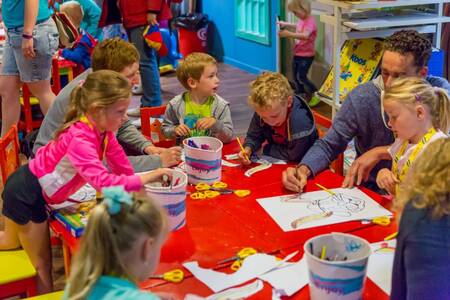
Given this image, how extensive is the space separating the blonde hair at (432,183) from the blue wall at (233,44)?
5112mm

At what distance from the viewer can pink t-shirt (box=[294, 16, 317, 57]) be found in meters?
5.72

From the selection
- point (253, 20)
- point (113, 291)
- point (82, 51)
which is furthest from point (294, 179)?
point (253, 20)

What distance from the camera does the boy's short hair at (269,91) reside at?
243 centimetres

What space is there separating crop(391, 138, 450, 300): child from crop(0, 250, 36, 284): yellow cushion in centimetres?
127

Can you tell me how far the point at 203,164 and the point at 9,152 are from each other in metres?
0.75

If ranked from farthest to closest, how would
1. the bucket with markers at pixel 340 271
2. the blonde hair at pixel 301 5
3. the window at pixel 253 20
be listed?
Result: the window at pixel 253 20
the blonde hair at pixel 301 5
the bucket with markers at pixel 340 271

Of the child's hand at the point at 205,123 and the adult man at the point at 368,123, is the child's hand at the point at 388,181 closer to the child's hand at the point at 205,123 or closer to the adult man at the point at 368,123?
the adult man at the point at 368,123

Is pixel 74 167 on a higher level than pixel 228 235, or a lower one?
higher

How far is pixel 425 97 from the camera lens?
1.97m

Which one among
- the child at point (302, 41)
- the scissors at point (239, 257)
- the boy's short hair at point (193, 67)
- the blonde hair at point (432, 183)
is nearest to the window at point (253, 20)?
the child at point (302, 41)

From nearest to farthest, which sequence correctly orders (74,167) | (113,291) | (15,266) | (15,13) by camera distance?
(113,291) → (74,167) → (15,266) → (15,13)

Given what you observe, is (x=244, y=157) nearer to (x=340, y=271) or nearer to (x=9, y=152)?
(x=9, y=152)

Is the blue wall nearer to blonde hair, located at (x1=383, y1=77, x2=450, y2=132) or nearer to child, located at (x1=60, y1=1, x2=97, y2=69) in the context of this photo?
child, located at (x1=60, y1=1, x2=97, y2=69)

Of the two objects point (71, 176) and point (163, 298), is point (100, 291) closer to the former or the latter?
point (163, 298)
